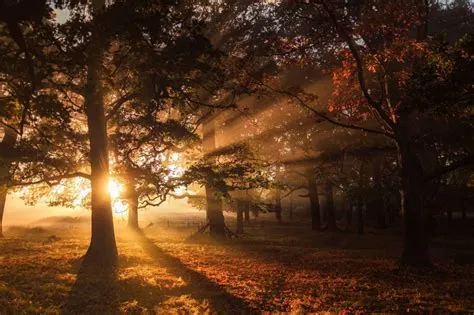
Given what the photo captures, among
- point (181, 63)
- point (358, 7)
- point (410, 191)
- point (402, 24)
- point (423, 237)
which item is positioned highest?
point (358, 7)

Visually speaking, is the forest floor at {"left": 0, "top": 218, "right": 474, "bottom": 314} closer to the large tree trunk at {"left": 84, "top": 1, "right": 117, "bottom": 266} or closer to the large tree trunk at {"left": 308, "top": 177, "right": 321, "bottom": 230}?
the large tree trunk at {"left": 84, "top": 1, "right": 117, "bottom": 266}

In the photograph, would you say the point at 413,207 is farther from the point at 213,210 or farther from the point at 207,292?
the point at 213,210

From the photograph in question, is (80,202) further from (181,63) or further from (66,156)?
(181,63)

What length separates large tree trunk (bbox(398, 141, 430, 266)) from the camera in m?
13.7

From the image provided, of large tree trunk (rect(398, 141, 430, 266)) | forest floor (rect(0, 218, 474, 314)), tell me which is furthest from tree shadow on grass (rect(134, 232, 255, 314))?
large tree trunk (rect(398, 141, 430, 266))

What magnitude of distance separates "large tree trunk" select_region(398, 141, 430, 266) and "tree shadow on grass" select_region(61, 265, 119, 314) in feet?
A: 29.8

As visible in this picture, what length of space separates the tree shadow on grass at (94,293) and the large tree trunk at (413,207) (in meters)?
9.08

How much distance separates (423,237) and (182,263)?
329 inches

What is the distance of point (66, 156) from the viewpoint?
684 inches

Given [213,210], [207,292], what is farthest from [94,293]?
[213,210]

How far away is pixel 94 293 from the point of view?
1058cm

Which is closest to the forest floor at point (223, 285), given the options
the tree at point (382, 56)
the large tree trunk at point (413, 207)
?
the large tree trunk at point (413, 207)

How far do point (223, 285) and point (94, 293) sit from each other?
11.2 ft

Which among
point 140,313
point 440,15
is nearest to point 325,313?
point 140,313
